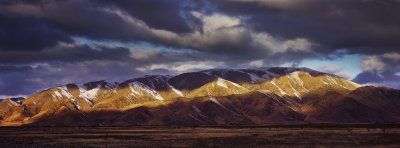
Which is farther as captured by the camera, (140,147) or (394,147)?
(140,147)

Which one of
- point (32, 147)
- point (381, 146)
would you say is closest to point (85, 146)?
point (32, 147)

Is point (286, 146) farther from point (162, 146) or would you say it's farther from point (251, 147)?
point (162, 146)

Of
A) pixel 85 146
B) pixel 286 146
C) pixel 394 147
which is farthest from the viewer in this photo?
pixel 85 146

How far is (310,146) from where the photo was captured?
72750 millimetres

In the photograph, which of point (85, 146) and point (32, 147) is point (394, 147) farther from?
point (32, 147)

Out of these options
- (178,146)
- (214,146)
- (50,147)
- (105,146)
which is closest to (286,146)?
(214,146)

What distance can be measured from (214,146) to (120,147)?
14.9m

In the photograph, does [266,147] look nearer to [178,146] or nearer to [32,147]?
[178,146]

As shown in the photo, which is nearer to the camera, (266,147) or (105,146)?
(266,147)

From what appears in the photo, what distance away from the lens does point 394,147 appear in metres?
68.8

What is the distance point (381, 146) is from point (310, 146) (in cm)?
1062

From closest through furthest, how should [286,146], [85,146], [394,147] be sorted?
1. [394,147]
2. [286,146]
3. [85,146]

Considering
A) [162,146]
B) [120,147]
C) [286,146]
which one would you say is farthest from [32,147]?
[286,146]

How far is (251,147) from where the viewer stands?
238 feet
